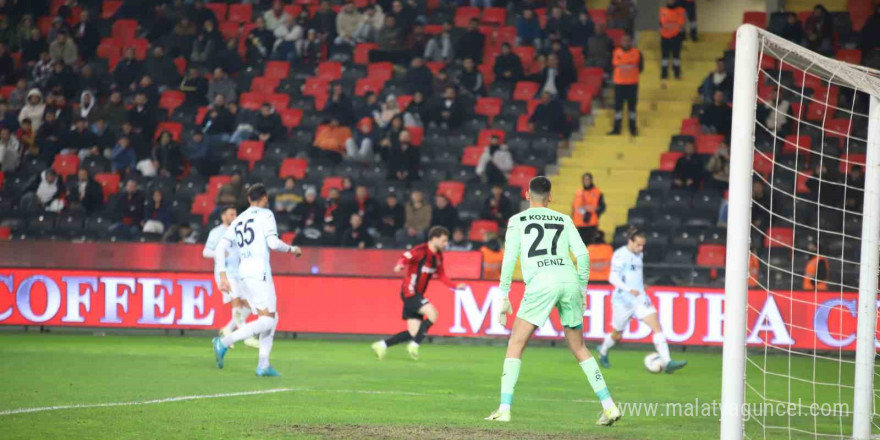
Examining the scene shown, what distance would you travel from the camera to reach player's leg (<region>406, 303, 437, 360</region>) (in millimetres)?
16331

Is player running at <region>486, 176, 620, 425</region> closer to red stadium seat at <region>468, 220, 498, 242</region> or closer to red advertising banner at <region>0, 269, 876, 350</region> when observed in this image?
red advertising banner at <region>0, 269, 876, 350</region>

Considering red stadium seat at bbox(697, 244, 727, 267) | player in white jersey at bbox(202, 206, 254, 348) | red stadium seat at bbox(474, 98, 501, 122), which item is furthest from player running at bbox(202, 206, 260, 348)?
Answer: red stadium seat at bbox(474, 98, 501, 122)

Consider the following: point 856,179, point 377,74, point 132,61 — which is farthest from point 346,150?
point 856,179

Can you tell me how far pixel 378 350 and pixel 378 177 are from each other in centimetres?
749

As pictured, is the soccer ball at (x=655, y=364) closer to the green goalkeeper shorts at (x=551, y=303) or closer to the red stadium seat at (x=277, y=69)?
the green goalkeeper shorts at (x=551, y=303)

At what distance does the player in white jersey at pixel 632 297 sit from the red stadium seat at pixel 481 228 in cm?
556

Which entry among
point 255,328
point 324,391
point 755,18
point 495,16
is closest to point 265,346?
point 255,328

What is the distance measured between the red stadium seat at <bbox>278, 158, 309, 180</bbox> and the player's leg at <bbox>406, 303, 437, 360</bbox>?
8.40 meters

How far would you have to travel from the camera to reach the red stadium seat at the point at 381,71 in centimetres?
2620

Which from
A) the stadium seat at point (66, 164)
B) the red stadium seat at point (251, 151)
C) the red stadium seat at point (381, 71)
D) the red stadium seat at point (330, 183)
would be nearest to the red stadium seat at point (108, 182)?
the stadium seat at point (66, 164)

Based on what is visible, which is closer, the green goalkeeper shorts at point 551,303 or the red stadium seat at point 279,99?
the green goalkeeper shorts at point 551,303

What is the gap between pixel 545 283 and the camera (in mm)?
9469

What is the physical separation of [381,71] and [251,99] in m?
3.00

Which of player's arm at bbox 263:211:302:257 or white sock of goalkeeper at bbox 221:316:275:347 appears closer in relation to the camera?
player's arm at bbox 263:211:302:257
